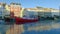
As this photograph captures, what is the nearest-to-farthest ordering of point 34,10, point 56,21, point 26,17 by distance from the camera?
1. point 56,21
2. point 34,10
3. point 26,17

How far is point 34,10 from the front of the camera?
6191 mm

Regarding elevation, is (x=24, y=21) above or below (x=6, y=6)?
below

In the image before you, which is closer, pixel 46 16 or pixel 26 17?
pixel 46 16

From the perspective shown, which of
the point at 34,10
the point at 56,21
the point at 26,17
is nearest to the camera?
the point at 56,21

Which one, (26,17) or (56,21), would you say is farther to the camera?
(26,17)

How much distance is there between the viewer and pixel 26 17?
21.6 ft

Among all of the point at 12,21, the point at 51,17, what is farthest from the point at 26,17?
the point at 51,17

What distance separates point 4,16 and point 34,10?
1.18 meters

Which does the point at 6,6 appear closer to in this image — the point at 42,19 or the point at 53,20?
the point at 42,19

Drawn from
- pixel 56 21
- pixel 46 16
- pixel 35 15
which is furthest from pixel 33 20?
pixel 56 21

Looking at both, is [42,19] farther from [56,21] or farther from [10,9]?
[10,9]

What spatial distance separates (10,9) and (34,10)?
110 centimetres

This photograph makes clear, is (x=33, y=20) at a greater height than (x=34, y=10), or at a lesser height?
lesser

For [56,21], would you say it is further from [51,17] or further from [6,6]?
[6,6]
